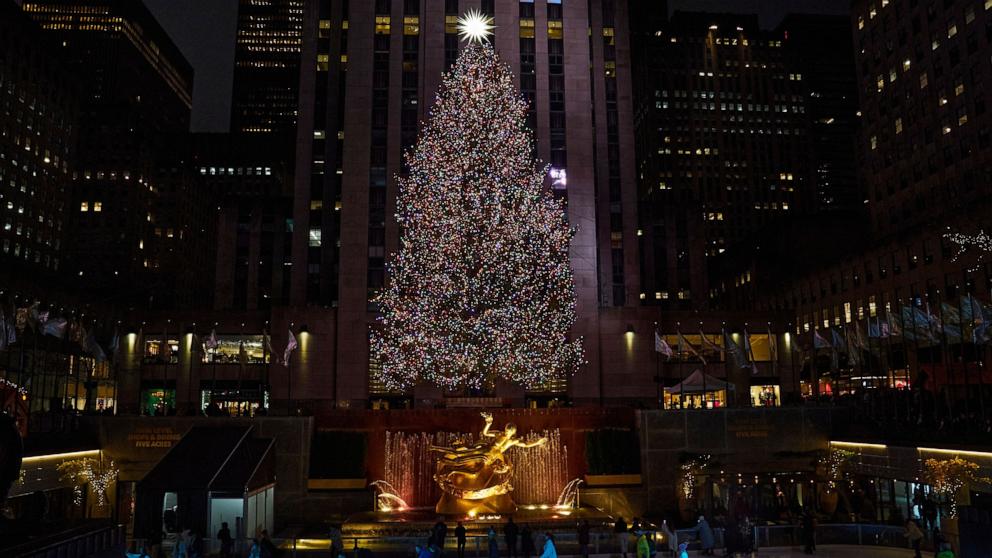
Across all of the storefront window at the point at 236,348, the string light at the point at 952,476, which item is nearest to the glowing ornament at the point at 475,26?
the storefront window at the point at 236,348

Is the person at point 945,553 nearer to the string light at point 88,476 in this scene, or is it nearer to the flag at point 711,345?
the flag at point 711,345

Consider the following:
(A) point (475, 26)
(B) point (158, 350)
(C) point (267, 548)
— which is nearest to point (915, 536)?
(C) point (267, 548)

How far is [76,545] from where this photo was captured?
14289mm

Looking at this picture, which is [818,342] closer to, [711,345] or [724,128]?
[711,345]

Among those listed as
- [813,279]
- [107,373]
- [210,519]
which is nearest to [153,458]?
[210,519]

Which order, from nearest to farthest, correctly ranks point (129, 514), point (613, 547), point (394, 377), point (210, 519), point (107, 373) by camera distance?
point (613, 547), point (210, 519), point (129, 514), point (394, 377), point (107, 373)

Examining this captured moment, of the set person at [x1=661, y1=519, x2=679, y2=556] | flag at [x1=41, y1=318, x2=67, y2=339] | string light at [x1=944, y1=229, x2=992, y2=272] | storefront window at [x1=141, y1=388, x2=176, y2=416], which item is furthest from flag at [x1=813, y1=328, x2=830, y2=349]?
storefront window at [x1=141, y1=388, x2=176, y2=416]

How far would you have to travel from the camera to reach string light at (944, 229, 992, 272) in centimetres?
6141

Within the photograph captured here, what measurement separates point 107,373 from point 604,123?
57.9m

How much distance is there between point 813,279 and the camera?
90625 mm

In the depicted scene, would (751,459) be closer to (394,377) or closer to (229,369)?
(394,377)

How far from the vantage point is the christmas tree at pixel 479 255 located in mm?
46656

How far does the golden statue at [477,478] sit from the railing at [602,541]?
4.86 m

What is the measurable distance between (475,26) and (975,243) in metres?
43.8
